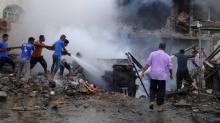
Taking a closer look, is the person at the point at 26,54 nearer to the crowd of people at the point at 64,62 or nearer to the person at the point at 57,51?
the crowd of people at the point at 64,62

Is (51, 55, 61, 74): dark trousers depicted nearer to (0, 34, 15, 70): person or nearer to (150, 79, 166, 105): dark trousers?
(0, 34, 15, 70): person

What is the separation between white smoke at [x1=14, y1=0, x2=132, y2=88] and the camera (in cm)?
2194

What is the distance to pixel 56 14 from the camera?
25.2 m

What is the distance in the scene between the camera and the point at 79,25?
79.3 ft

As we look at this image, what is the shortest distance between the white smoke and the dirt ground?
892 cm

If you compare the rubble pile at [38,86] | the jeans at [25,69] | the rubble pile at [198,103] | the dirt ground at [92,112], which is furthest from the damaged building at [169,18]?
the dirt ground at [92,112]

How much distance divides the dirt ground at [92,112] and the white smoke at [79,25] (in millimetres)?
8919

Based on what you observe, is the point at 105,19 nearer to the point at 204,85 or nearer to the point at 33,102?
the point at 204,85

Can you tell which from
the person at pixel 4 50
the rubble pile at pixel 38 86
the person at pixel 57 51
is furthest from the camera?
the person at pixel 4 50

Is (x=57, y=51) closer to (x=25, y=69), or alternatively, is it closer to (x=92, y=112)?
(x=25, y=69)

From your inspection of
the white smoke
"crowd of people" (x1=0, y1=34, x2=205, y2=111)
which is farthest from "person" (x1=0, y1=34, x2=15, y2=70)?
the white smoke

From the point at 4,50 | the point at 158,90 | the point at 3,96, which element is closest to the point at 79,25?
the point at 4,50

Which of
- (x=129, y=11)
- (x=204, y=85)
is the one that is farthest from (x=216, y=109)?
(x=129, y=11)

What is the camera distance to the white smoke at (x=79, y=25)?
21.9 metres
